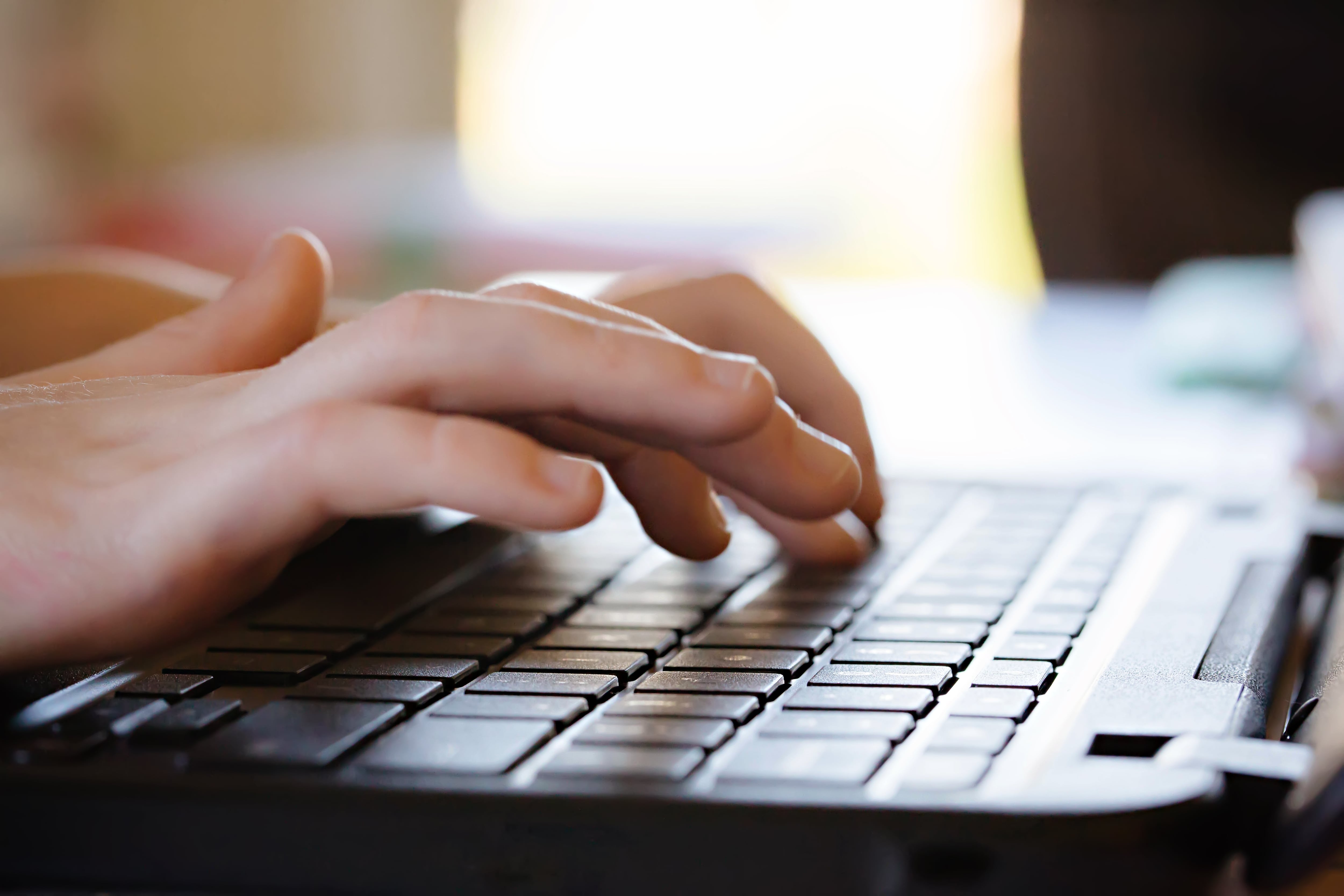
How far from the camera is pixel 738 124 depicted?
3.36 metres

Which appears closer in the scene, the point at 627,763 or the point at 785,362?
the point at 627,763

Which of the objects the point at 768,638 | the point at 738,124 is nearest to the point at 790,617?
the point at 768,638

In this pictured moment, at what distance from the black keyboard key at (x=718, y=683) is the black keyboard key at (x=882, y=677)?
1cm

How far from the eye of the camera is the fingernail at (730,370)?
1.18 ft

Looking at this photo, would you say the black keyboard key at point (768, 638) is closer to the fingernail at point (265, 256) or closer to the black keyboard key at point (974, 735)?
the black keyboard key at point (974, 735)

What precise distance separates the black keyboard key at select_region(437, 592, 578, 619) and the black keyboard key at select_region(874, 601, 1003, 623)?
11cm

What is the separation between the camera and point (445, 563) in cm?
54

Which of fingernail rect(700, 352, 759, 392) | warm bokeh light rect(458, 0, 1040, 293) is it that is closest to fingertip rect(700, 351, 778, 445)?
fingernail rect(700, 352, 759, 392)

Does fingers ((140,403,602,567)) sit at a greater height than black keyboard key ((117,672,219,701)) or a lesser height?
greater

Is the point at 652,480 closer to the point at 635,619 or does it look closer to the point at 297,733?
the point at 635,619

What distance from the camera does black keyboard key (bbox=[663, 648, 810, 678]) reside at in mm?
389

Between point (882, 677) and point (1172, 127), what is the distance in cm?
212

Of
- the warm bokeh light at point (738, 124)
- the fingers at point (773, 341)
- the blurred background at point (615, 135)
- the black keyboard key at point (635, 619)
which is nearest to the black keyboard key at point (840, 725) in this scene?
the black keyboard key at point (635, 619)

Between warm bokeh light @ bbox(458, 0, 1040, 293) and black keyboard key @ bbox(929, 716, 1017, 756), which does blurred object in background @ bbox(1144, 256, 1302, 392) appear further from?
warm bokeh light @ bbox(458, 0, 1040, 293)
